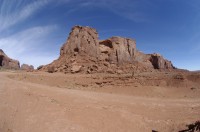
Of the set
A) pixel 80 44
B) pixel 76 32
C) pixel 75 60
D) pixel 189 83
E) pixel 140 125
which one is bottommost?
pixel 140 125

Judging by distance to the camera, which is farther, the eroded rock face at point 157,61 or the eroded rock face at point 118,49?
the eroded rock face at point 157,61

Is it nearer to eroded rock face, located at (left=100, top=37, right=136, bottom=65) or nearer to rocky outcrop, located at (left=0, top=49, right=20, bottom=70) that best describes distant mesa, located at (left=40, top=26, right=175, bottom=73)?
eroded rock face, located at (left=100, top=37, right=136, bottom=65)

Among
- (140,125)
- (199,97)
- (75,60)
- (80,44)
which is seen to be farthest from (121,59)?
(140,125)

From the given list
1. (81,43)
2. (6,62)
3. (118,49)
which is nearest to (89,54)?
(81,43)

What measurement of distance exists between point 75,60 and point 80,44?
20.7 feet

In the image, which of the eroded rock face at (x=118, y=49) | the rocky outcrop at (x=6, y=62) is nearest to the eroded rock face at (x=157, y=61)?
the eroded rock face at (x=118, y=49)

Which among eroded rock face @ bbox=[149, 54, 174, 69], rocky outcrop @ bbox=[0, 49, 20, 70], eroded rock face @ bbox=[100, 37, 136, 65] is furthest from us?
eroded rock face @ bbox=[149, 54, 174, 69]

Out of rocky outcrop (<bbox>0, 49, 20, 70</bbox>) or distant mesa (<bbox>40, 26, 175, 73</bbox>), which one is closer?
distant mesa (<bbox>40, 26, 175, 73</bbox>)

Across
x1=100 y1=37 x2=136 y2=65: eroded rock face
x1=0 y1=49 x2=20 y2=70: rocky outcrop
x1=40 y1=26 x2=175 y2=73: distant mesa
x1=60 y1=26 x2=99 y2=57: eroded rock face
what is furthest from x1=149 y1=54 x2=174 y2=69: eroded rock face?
x1=0 y1=49 x2=20 y2=70: rocky outcrop

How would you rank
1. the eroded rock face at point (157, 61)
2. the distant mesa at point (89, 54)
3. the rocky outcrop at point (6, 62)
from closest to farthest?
the distant mesa at point (89, 54), the rocky outcrop at point (6, 62), the eroded rock face at point (157, 61)

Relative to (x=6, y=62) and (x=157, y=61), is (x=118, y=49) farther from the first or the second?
(x=6, y=62)

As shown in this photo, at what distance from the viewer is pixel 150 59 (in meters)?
90.8

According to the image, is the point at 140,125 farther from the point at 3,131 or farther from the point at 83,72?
the point at 83,72

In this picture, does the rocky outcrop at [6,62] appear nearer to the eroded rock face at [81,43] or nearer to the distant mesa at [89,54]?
the distant mesa at [89,54]
